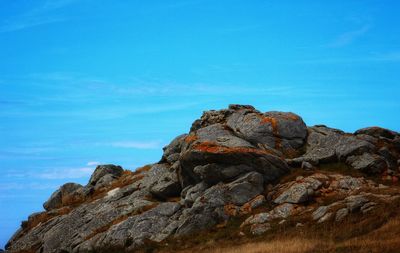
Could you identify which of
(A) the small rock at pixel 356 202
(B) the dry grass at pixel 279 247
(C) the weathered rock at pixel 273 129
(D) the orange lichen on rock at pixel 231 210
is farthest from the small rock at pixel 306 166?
(B) the dry grass at pixel 279 247

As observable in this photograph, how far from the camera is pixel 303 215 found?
→ 3162 centimetres

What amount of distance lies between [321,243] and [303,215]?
682cm

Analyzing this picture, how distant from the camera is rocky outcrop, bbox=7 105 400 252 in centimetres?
3425

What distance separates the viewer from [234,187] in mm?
37250

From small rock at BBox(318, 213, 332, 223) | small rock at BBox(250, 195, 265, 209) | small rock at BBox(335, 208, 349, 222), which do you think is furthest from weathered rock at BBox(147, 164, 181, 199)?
small rock at BBox(335, 208, 349, 222)

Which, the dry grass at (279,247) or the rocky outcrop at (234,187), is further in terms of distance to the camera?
the rocky outcrop at (234,187)

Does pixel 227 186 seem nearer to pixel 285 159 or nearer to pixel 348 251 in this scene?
pixel 285 159

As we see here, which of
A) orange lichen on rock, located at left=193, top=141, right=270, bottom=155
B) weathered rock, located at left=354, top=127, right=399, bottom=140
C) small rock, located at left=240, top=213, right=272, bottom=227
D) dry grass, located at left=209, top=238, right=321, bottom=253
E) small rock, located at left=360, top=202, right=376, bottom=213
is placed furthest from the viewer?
weathered rock, located at left=354, top=127, right=399, bottom=140

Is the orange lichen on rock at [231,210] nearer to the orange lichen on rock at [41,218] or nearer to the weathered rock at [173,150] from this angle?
the weathered rock at [173,150]

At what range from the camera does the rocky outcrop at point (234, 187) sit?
34250mm

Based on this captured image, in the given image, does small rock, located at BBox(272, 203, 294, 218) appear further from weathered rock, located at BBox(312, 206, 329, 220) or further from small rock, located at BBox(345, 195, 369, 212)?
small rock, located at BBox(345, 195, 369, 212)

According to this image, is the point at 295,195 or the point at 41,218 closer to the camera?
the point at 295,195

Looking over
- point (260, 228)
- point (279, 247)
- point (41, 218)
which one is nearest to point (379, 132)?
point (260, 228)

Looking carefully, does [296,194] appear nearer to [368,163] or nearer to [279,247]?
[368,163]
